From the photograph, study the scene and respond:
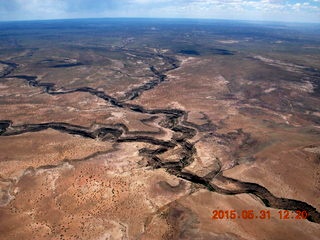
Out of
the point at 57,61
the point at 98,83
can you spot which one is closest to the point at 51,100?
the point at 98,83

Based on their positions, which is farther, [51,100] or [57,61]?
→ [57,61]

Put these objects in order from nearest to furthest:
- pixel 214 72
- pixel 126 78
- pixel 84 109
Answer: pixel 84 109 → pixel 126 78 → pixel 214 72

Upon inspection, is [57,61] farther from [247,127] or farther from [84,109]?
[247,127]
